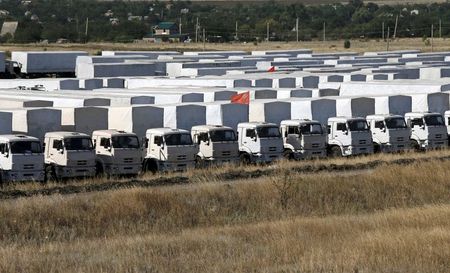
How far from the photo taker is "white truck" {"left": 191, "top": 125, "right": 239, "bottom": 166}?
39781mm

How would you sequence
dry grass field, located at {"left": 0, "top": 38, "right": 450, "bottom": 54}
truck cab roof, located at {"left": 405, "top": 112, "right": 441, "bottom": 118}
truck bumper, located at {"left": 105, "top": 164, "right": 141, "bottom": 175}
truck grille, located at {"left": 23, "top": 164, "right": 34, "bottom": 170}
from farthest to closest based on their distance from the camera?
dry grass field, located at {"left": 0, "top": 38, "right": 450, "bottom": 54}
truck cab roof, located at {"left": 405, "top": 112, "right": 441, "bottom": 118}
truck bumper, located at {"left": 105, "top": 164, "right": 141, "bottom": 175}
truck grille, located at {"left": 23, "top": 164, "right": 34, "bottom": 170}

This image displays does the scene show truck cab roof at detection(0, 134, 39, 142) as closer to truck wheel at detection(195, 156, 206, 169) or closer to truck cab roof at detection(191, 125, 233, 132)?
→ truck wheel at detection(195, 156, 206, 169)

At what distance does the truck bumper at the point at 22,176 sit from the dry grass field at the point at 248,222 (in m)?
0.57

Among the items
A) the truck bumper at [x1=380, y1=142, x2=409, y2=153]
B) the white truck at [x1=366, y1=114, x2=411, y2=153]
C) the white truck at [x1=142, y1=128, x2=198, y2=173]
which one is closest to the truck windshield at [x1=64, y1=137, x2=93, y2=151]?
the white truck at [x1=142, y1=128, x2=198, y2=173]

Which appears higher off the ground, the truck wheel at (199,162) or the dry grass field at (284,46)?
the dry grass field at (284,46)

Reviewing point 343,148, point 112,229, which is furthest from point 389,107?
point 112,229

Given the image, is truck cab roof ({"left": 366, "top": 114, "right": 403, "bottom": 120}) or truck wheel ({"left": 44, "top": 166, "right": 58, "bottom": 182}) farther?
truck cab roof ({"left": 366, "top": 114, "right": 403, "bottom": 120})

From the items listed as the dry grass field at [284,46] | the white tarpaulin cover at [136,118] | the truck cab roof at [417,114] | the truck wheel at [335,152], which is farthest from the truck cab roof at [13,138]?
the dry grass field at [284,46]

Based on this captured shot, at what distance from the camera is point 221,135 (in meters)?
40.0

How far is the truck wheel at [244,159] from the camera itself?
133ft

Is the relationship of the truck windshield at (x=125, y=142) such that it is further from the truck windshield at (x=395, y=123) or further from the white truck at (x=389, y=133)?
the truck windshield at (x=395, y=123)

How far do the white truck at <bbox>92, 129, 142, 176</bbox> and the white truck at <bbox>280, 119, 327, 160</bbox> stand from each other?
6509 millimetres

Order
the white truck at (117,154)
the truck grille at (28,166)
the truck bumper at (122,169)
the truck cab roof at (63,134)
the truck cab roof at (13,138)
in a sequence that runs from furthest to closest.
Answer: the white truck at (117,154)
the truck bumper at (122,169)
the truck cab roof at (63,134)
the truck cab roof at (13,138)
the truck grille at (28,166)

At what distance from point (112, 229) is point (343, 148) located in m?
17.6
